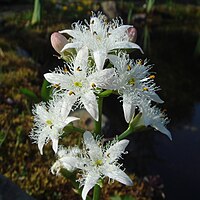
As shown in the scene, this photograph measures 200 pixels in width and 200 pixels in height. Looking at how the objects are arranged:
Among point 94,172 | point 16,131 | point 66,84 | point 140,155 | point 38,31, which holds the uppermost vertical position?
point 66,84

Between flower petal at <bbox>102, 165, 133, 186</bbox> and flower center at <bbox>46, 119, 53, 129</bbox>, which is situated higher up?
flower center at <bbox>46, 119, 53, 129</bbox>

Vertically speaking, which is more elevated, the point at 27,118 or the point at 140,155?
the point at 27,118

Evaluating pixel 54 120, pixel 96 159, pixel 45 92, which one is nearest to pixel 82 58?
pixel 54 120

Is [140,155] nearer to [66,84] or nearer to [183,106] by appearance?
[183,106]

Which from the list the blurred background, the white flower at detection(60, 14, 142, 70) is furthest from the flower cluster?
the blurred background

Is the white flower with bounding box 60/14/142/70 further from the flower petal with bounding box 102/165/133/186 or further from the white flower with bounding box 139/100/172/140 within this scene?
the flower petal with bounding box 102/165/133/186

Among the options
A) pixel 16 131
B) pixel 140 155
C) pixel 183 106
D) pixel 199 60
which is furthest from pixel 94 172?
pixel 199 60

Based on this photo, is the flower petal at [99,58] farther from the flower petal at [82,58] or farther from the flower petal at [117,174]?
the flower petal at [117,174]
